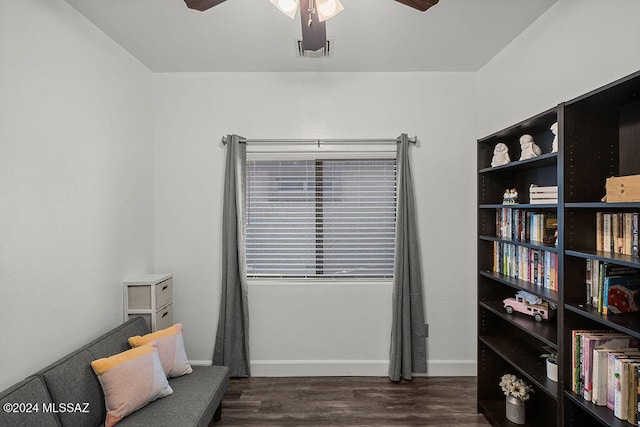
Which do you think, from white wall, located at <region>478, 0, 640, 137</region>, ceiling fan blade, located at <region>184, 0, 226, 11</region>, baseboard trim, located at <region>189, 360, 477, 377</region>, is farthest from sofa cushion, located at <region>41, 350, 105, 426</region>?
white wall, located at <region>478, 0, 640, 137</region>

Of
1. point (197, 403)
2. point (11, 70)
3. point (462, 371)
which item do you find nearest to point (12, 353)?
point (197, 403)

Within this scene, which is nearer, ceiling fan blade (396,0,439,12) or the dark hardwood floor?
ceiling fan blade (396,0,439,12)

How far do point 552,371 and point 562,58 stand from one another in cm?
186

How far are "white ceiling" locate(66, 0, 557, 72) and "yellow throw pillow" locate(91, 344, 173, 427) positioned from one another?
215cm

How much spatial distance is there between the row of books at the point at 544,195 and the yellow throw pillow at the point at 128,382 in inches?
97.1

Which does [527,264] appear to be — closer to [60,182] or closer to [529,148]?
[529,148]

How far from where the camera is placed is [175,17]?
2.34 metres

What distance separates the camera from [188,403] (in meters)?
2.06

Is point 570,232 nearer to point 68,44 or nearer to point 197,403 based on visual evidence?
point 197,403

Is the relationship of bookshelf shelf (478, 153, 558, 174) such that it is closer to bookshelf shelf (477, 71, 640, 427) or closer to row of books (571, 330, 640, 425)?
bookshelf shelf (477, 71, 640, 427)

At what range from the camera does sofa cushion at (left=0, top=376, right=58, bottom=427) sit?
147cm

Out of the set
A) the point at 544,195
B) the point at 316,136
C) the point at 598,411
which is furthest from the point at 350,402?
the point at 316,136

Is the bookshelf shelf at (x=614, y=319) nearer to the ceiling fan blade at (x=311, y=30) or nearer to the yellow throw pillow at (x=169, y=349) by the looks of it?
the ceiling fan blade at (x=311, y=30)

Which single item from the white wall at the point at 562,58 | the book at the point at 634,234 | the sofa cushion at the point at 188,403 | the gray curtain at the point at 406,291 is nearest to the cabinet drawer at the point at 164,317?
the sofa cushion at the point at 188,403
